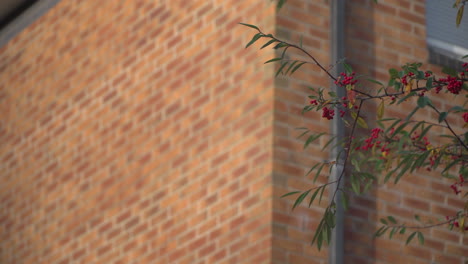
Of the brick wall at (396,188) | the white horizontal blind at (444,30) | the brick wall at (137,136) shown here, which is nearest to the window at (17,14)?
the brick wall at (137,136)

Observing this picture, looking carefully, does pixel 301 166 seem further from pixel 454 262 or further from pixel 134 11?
pixel 134 11

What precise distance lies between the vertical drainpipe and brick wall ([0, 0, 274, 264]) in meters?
0.44

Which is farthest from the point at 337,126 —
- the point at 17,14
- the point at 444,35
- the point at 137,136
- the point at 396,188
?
the point at 17,14

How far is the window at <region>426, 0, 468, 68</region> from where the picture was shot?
24.5 ft

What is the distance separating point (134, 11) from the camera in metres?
8.10

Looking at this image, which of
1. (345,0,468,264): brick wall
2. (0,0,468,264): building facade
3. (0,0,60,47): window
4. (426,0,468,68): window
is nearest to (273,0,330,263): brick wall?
(0,0,468,264): building facade

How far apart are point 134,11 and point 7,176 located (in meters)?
2.15

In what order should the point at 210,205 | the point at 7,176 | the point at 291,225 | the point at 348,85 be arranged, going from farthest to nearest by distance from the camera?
the point at 7,176 < the point at 210,205 < the point at 291,225 < the point at 348,85

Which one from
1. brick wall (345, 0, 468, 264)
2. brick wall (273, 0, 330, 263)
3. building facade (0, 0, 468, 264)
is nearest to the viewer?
brick wall (273, 0, 330, 263)

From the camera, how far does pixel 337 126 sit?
6.64 meters

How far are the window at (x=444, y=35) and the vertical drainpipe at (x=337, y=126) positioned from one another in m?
0.86

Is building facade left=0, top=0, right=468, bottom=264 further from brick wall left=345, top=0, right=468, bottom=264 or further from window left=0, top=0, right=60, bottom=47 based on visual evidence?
window left=0, top=0, right=60, bottom=47

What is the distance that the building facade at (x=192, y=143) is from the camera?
6.52 m

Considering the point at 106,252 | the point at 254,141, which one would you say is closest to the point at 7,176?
the point at 106,252
